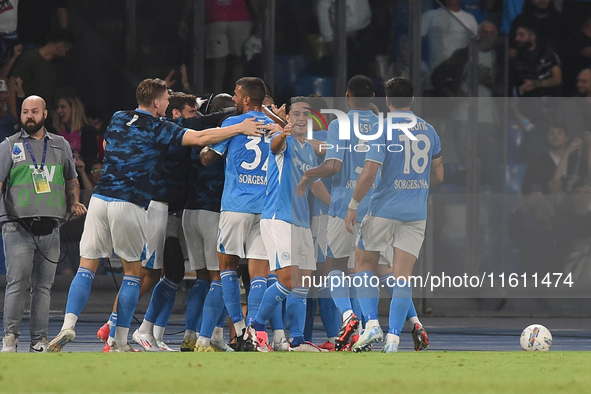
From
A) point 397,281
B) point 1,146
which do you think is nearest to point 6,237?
point 1,146

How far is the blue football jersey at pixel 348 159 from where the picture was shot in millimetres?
9227

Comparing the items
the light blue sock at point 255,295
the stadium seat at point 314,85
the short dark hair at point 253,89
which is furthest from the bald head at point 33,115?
the stadium seat at point 314,85

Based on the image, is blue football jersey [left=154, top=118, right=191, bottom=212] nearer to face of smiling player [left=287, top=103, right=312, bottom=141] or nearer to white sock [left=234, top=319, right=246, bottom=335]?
face of smiling player [left=287, top=103, right=312, bottom=141]

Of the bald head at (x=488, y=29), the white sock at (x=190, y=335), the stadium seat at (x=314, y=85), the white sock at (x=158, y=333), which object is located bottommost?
the white sock at (x=158, y=333)

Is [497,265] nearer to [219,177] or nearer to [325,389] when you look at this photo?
[219,177]

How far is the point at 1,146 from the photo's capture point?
9250 mm

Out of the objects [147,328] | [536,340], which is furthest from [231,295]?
[536,340]

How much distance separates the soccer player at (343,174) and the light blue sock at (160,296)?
Result: 1419 mm

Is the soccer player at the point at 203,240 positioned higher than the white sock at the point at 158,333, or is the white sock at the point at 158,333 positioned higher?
the soccer player at the point at 203,240

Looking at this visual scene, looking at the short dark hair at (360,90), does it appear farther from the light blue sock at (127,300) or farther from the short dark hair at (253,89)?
the light blue sock at (127,300)

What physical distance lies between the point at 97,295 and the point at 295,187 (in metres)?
6.62

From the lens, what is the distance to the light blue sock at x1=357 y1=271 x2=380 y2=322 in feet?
29.4

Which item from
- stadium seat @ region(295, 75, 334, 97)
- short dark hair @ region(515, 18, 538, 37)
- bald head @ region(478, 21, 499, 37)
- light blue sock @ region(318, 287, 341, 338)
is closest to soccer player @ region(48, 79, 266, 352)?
light blue sock @ region(318, 287, 341, 338)

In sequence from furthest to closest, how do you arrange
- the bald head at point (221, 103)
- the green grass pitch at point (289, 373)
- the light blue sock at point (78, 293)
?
the bald head at point (221, 103) < the light blue sock at point (78, 293) < the green grass pitch at point (289, 373)
